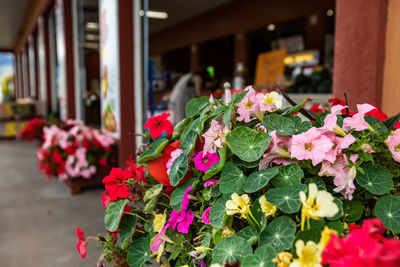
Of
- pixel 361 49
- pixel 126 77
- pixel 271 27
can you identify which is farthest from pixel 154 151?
pixel 271 27

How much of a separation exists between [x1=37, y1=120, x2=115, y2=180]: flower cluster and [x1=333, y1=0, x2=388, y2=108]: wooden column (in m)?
2.58

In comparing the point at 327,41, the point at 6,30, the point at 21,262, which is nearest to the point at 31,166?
the point at 21,262

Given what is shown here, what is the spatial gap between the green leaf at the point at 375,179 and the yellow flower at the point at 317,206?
136mm

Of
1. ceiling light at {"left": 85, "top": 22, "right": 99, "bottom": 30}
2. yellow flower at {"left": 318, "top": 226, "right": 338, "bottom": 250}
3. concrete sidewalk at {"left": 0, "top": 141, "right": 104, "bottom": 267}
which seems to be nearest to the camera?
yellow flower at {"left": 318, "top": 226, "right": 338, "bottom": 250}

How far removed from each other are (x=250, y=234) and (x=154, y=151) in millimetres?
404

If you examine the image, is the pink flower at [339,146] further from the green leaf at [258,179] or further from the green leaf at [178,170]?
the green leaf at [178,170]

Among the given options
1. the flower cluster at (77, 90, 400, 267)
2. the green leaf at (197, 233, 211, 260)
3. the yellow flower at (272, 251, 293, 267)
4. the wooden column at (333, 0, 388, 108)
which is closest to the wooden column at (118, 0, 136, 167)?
the wooden column at (333, 0, 388, 108)

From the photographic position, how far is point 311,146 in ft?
2.41

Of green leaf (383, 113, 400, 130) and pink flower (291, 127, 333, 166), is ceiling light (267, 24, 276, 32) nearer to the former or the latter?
green leaf (383, 113, 400, 130)

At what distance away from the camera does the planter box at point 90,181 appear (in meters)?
3.52

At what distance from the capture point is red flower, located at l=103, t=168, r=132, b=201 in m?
1.00

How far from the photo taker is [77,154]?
3.45m

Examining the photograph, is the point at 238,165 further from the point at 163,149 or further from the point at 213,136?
the point at 163,149

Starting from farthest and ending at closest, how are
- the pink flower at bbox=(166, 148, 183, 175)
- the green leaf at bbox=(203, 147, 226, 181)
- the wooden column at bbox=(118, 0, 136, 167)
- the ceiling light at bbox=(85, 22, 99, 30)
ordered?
the ceiling light at bbox=(85, 22, 99, 30) < the wooden column at bbox=(118, 0, 136, 167) < the pink flower at bbox=(166, 148, 183, 175) < the green leaf at bbox=(203, 147, 226, 181)
